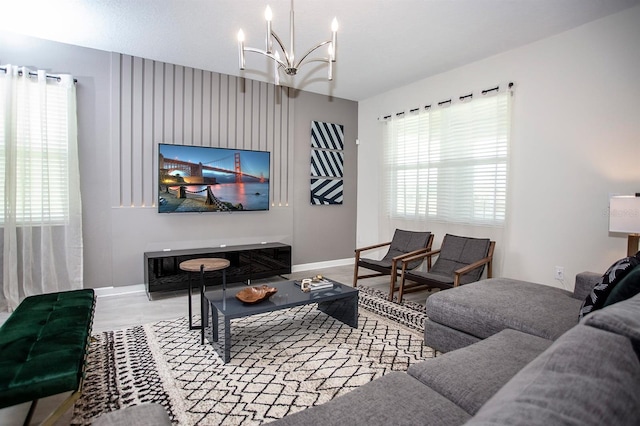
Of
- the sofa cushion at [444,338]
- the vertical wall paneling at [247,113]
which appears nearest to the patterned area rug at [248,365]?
the sofa cushion at [444,338]

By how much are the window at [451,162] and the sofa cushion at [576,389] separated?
3461 mm

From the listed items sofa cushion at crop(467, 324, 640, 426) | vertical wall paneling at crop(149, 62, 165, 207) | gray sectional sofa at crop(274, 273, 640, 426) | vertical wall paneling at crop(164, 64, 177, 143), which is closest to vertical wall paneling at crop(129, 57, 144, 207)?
vertical wall paneling at crop(149, 62, 165, 207)

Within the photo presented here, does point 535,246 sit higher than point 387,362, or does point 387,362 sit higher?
point 535,246

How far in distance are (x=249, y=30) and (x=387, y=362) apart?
3.19 meters

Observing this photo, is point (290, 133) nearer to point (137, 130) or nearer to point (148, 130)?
point (148, 130)

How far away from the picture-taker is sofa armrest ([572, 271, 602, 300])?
2465 mm

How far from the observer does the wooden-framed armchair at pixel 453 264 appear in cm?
353

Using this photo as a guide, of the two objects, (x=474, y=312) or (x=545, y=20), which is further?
(x=545, y=20)

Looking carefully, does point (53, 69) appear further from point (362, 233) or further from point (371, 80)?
point (362, 233)

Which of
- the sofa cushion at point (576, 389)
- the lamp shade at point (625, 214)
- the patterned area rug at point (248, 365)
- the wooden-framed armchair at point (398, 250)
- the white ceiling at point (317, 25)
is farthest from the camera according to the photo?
the wooden-framed armchair at point (398, 250)

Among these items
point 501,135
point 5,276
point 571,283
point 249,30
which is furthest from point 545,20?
point 5,276

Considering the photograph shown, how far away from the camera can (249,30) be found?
339 cm

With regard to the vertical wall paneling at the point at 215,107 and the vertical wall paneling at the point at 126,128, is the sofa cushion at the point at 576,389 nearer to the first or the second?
the vertical wall paneling at the point at 126,128

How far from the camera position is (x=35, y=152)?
3578mm
